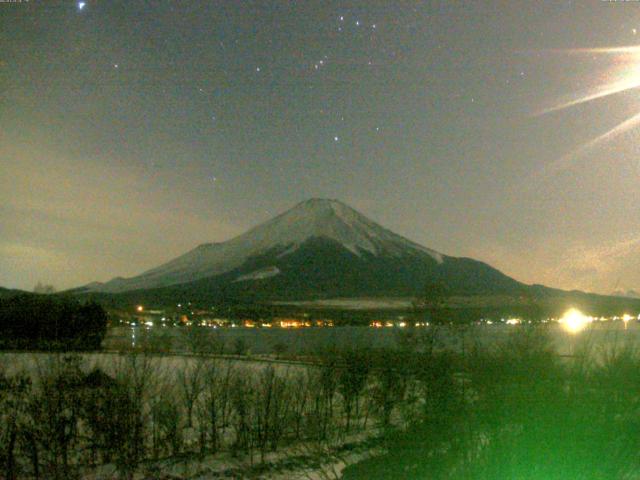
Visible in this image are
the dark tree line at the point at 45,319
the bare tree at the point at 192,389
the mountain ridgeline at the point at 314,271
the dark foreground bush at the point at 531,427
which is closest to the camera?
the dark foreground bush at the point at 531,427

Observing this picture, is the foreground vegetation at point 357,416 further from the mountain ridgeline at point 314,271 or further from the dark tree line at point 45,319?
the mountain ridgeline at point 314,271

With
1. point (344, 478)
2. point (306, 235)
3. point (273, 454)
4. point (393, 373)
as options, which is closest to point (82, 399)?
point (273, 454)

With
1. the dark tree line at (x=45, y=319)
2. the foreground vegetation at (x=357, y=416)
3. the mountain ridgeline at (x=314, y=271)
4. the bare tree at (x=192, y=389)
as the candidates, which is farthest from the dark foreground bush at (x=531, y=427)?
the mountain ridgeline at (x=314, y=271)

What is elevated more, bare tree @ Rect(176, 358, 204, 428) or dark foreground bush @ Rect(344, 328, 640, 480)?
dark foreground bush @ Rect(344, 328, 640, 480)

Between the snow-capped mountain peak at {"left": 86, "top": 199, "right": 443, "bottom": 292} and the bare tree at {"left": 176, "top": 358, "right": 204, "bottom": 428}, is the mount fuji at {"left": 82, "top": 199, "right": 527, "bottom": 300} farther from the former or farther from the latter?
the bare tree at {"left": 176, "top": 358, "right": 204, "bottom": 428}

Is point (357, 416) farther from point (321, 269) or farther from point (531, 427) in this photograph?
point (321, 269)

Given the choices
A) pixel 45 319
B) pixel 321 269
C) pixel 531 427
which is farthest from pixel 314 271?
pixel 531 427

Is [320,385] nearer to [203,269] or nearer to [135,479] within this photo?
[135,479]

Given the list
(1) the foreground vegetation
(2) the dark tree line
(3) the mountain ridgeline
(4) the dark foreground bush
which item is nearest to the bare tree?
(1) the foreground vegetation
